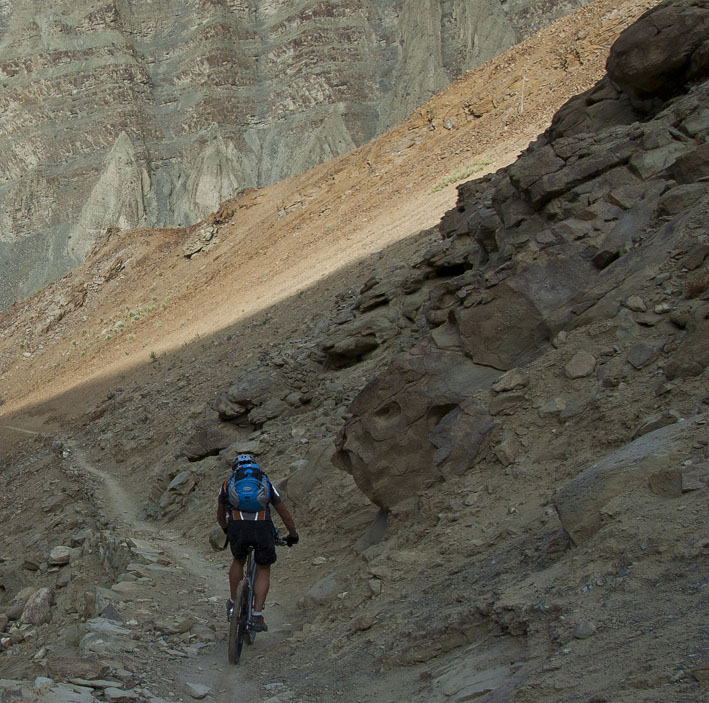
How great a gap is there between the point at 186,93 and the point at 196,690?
68.1 metres

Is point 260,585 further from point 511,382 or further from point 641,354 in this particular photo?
point 641,354

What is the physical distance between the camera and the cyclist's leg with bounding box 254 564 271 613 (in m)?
5.79

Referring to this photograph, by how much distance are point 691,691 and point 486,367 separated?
4.49 meters

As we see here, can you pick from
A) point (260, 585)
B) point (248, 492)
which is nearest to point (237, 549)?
point (260, 585)

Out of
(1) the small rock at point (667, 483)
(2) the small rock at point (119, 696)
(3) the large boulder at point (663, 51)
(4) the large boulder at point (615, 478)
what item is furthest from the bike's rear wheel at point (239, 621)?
(3) the large boulder at point (663, 51)

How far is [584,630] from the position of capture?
3.69 m

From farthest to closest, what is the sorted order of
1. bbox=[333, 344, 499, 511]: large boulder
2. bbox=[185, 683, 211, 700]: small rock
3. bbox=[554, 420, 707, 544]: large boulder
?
bbox=[333, 344, 499, 511]: large boulder
bbox=[185, 683, 211, 700]: small rock
bbox=[554, 420, 707, 544]: large boulder

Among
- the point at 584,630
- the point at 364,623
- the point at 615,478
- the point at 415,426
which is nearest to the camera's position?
the point at 584,630

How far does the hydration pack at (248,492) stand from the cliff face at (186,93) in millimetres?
54718

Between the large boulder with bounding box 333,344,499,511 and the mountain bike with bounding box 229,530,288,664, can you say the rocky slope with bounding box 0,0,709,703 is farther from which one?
the mountain bike with bounding box 229,530,288,664

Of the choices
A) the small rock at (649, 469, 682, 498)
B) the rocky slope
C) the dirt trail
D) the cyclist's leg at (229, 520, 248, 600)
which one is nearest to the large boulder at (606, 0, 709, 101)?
the rocky slope

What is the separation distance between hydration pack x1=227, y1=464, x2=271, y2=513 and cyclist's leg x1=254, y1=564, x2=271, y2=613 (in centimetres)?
42

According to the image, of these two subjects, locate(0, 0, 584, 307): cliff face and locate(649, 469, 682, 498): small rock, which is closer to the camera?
locate(649, 469, 682, 498): small rock

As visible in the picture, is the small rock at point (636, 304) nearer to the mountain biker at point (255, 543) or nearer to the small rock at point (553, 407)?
the small rock at point (553, 407)
